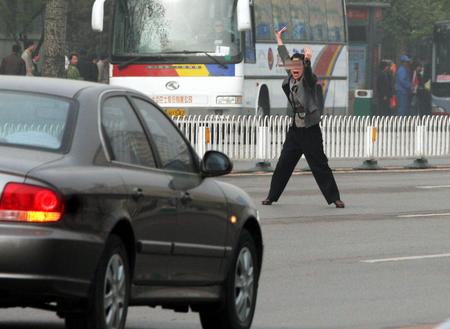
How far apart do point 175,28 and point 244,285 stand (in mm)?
22809

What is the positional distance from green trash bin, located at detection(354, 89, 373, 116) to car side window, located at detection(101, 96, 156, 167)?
39.7 m

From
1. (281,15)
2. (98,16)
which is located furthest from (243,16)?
(281,15)

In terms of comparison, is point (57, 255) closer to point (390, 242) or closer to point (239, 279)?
point (239, 279)

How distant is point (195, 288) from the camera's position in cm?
923

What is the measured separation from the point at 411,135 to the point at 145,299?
22817 mm

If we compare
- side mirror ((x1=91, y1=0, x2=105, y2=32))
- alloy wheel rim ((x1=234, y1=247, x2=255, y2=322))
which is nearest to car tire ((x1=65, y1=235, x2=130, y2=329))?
alloy wheel rim ((x1=234, y1=247, x2=255, y2=322))

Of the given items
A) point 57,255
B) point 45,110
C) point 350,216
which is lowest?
point 350,216

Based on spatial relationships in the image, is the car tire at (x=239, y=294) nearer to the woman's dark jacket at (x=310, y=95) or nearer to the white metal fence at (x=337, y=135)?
the woman's dark jacket at (x=310, y=95)

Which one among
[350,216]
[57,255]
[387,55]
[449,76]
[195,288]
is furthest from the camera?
[387,55]

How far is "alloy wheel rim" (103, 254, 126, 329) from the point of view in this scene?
8.00 m

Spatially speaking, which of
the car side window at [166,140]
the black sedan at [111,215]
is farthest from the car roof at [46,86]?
the car side window at [166,140]

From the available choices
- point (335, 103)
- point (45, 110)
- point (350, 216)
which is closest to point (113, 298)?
point (45, 110)

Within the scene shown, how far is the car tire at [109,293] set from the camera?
7.86 m

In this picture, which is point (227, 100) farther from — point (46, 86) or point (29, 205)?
point (29, 205)
